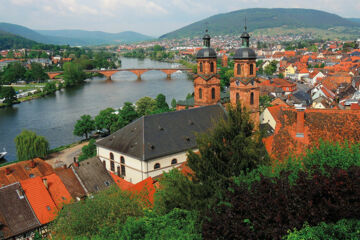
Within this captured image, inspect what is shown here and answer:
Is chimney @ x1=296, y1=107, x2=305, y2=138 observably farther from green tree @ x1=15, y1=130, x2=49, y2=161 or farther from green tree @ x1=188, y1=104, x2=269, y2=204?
green tree @ x1=15, y1=130, x2=49, y2=161

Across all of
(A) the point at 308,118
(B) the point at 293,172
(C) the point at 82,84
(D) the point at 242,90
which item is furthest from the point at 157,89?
(B) the point at 293,172

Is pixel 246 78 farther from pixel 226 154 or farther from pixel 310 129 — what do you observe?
pixel 226 154

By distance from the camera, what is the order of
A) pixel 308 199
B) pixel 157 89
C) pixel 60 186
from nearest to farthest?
1. pixel 308 199
2. pixel 60 186
3. pixel 157 89

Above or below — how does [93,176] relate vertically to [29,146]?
below

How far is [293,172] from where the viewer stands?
10.0 meters

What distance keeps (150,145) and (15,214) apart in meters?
8.00

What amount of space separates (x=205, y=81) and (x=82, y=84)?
59958 millimetres

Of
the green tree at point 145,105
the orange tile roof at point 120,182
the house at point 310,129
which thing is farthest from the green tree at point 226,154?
the green tree at point 145,105

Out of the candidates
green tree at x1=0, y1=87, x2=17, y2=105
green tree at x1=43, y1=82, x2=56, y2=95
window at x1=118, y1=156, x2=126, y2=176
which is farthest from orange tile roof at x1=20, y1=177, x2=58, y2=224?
green tree at x1=43, y1=82, x2=56, y2=95

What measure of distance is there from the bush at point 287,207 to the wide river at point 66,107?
100 feet

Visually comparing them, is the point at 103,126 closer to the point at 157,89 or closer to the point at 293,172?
the point at 293,172

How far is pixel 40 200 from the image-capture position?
1827cm

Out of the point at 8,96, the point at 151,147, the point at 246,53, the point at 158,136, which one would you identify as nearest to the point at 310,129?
the point at 151,147

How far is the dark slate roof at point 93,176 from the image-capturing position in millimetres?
21359
